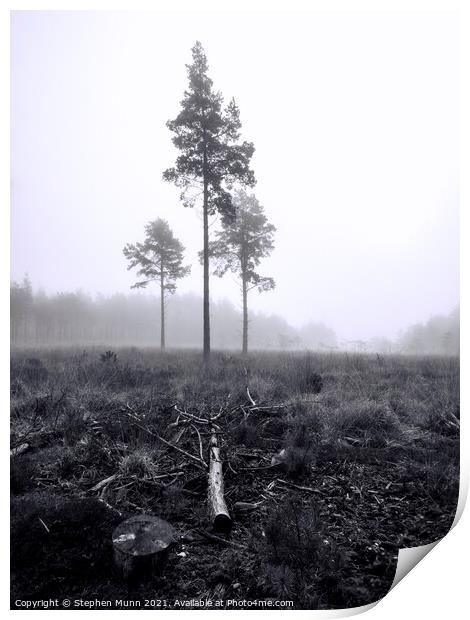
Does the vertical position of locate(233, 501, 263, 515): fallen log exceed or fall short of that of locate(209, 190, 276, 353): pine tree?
it falls short

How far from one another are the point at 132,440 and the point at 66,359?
531 centimetres

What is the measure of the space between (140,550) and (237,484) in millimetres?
1270

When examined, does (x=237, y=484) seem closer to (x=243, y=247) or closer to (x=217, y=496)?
(x=217, y=496)

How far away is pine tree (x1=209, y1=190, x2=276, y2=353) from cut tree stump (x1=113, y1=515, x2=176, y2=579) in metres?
8.46

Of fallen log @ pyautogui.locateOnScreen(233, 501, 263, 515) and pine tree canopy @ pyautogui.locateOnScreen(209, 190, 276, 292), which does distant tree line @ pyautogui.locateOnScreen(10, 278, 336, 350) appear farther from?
fallen log @ pyautogui.locateOnScreen(233, 501, 263, 515)

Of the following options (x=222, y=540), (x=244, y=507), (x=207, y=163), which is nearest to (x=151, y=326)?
(x=207, y=163)

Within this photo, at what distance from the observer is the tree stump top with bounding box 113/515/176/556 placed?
2305 millimetres

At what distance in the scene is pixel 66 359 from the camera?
26.9 feet

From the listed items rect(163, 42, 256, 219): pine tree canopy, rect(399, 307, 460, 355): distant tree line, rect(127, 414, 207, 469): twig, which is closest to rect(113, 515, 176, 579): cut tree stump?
rect(127, 414, 207, 469): twig

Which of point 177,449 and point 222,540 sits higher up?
point 177,449

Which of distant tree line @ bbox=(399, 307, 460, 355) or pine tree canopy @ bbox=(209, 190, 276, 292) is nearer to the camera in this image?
distant tree line @ bbox=(399, 307, 460, 355)

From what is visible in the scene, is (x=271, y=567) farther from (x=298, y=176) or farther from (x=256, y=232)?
(x=256, y=232)

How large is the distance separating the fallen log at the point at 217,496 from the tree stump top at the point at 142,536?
1.30 ft

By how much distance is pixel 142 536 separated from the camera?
2.39 m
